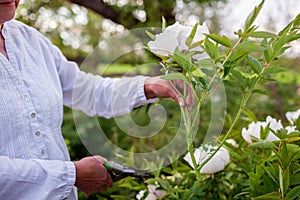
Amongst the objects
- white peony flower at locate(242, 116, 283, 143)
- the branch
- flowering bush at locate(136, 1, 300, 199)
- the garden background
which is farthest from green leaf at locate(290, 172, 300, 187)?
the branch

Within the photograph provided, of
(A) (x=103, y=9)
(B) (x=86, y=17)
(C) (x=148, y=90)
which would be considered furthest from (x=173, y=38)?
(B) (x=86, y=17)

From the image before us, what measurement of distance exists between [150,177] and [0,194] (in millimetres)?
356

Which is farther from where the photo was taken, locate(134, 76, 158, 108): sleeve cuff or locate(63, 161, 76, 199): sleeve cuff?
locate(134, 76, 158, 108): sleeve cuff

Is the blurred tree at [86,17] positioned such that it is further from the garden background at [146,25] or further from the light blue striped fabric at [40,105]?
the light blue striped fabric at [40,105]

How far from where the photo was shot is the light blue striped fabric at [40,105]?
0.88 m

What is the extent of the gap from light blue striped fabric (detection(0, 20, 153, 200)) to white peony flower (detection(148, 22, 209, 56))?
0.29 m

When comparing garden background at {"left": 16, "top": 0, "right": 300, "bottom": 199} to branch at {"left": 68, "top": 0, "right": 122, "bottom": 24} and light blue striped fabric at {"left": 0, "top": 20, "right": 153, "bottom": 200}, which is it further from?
light blue striped fabric at {"left": 0, "top": 20, "right": 153, "bottom": 200}

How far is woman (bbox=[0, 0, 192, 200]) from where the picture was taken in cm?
88

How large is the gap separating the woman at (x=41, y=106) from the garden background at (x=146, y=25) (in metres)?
0.21

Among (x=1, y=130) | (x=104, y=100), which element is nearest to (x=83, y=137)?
(x=104, y=100)

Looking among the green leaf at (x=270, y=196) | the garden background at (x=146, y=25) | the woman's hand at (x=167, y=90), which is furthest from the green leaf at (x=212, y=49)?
the garden background at (x=146, y=25)

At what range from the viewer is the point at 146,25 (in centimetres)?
250

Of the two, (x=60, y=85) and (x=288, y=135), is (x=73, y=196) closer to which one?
→ (x=60, y=85)

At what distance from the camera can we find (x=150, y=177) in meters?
1.09
